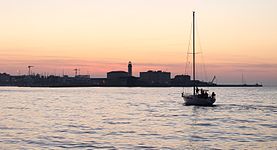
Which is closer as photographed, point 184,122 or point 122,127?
point 122,127

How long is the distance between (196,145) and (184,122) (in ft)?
68.8

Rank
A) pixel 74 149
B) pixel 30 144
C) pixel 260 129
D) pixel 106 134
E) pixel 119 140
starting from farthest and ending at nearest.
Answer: pixel 260 129
pixel 106 134
pixel 119 140
pixel 30 144
pixel 74 149

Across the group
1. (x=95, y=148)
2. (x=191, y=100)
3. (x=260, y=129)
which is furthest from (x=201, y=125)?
(x=191, y=100)

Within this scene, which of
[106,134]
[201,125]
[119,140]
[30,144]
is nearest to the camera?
[30,144]

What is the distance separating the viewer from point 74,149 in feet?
107

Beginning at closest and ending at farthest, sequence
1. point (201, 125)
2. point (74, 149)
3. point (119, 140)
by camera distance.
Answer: point (74, 149) < point (119, 140) < point (201, 125)

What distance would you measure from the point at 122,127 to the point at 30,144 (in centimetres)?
1491

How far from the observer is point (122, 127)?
48.6 meters

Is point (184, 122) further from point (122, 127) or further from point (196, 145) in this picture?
point (196, 145)

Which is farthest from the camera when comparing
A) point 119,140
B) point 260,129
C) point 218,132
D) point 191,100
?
point 191,100

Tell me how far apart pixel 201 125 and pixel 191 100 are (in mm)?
32456

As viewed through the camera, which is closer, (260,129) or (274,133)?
(274,133)

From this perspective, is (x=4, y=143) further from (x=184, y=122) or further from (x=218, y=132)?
(x=184, y=122)

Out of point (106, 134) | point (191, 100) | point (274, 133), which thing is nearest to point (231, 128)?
point (274, 133)
